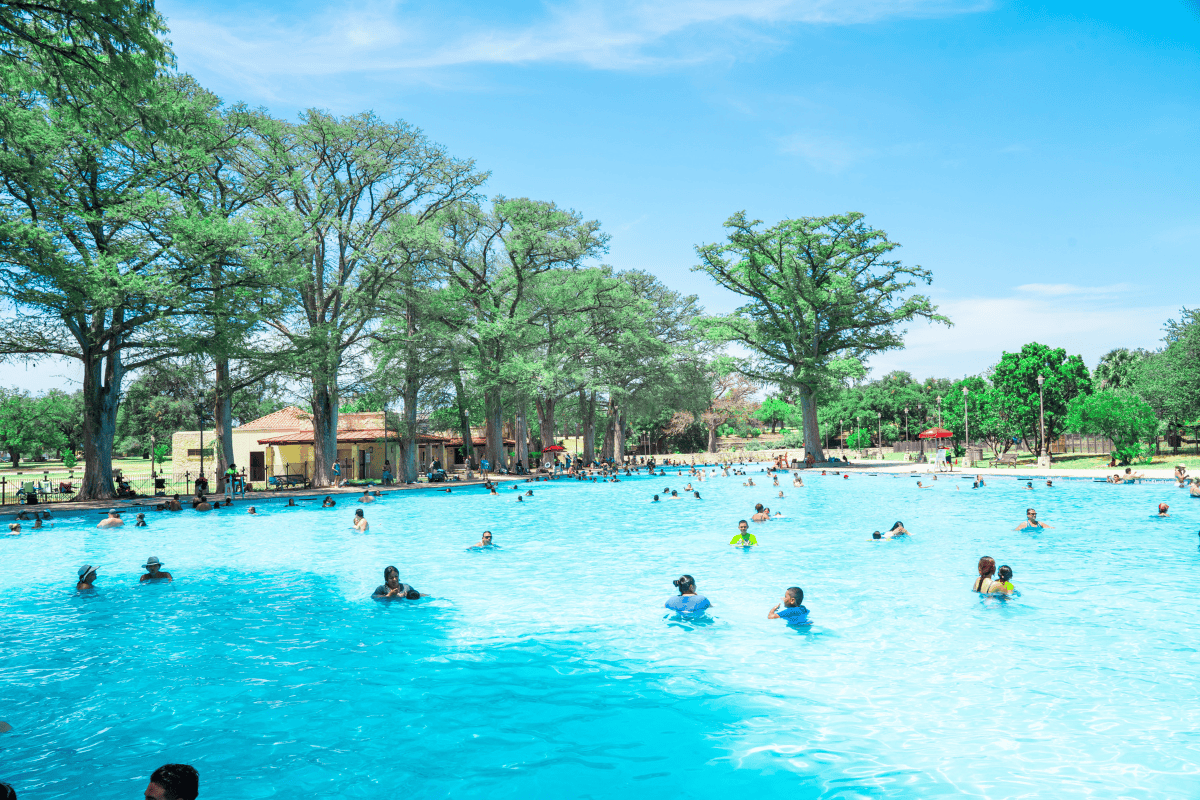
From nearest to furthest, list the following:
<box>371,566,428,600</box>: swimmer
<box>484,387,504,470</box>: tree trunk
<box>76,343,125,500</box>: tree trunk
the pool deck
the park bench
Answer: <box>371,566,428,600</box>: swimmer, the pool deck, <box>76,343,125,500</box>: tree trunk, the park bench, <box>484,387,504,470</box>: tree trunk

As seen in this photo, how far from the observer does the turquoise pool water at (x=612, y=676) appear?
664 centimetres

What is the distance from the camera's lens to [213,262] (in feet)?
96.7

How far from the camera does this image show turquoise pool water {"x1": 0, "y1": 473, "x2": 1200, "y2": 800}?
6.64 metres

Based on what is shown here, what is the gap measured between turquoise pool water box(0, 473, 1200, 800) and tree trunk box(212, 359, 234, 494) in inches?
748

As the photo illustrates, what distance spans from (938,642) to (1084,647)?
6.44 ft

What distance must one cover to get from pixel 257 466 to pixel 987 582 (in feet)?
172

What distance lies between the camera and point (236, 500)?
32.9 metres

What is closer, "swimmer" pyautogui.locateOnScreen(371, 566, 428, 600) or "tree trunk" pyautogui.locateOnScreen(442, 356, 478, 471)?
"swimmer" pyautogui.locateOnScreen(371, 566, 428, 600)

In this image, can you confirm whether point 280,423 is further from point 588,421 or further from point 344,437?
point 588,421

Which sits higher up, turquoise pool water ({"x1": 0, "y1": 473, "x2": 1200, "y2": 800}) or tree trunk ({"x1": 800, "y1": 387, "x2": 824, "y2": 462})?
tree trunk ({"x1": 800, "y1": 387, "x2": 824, "y2": 462})

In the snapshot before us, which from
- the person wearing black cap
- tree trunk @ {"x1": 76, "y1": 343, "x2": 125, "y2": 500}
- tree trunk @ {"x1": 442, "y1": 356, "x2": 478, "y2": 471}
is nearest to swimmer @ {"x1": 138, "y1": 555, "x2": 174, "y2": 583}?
the person wearing black cap

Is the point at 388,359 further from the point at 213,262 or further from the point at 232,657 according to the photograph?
the point at 232,657

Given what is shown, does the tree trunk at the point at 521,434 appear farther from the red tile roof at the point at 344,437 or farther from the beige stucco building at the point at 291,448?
the red tile roof at the point at 344,437

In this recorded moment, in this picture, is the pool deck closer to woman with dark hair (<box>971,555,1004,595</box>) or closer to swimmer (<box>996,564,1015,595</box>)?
woman with dark hair (<box>971,555,1004,595</box>)
